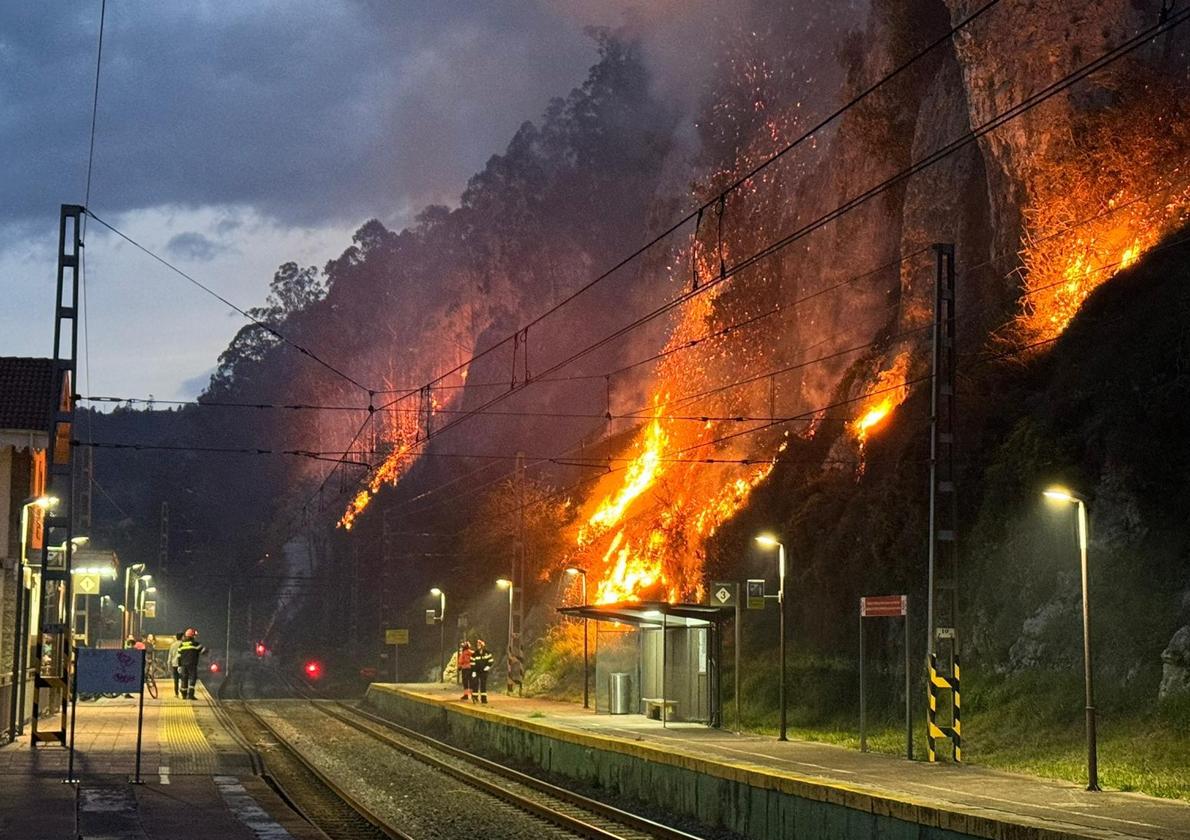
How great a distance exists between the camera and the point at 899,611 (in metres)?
23.1

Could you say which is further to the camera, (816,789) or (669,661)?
(669,661)

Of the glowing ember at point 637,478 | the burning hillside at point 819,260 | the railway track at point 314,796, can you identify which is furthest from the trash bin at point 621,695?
the glowing ember at point 637,478

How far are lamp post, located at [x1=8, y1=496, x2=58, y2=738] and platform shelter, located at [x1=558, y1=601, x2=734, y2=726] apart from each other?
39.1 ft

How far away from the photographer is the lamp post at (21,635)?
87.6 ft

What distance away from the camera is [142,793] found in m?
21.0

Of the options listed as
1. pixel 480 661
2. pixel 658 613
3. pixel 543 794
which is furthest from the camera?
pixel 480 661

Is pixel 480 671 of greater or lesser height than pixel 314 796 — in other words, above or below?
above

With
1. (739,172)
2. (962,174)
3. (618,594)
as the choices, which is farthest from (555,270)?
(962,174)

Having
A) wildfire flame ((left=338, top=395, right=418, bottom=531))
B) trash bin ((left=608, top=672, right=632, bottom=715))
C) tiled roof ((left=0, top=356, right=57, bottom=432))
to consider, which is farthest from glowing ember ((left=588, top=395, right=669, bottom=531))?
wildfire flame ((left=338, top=395, right=418, bottom=531))

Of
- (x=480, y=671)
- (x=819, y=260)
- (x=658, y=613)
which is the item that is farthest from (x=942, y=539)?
(x=819, y=260)

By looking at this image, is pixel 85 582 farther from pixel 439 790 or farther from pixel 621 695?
pixel 439 790

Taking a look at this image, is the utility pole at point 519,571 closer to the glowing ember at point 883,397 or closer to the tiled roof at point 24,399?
the glowing ember at point 883,397

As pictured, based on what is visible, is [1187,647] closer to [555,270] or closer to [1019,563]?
[1019,563]

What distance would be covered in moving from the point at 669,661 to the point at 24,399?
16.3m
